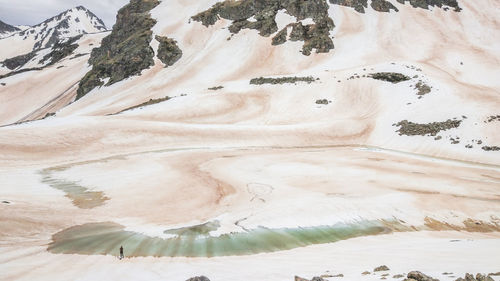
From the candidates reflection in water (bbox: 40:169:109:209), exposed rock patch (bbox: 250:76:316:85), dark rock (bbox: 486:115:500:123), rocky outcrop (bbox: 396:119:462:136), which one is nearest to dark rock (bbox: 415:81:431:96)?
rocky outcrop (bbox: 396:119:462:136)

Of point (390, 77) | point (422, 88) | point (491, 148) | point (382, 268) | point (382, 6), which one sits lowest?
point (382, 268)

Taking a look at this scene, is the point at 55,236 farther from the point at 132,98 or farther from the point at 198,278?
the point at 132,98

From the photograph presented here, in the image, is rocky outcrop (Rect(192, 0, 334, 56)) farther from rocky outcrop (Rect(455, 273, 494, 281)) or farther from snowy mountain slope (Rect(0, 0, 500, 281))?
rocky outcrop (Rect(455, 273, 494, 281))

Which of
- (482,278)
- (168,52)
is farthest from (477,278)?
(168,52)

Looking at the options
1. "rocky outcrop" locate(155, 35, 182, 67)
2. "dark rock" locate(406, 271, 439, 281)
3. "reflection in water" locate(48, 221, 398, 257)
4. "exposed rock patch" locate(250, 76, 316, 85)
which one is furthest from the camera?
"rocky outcrop" locate(155, 35, 182, 67)

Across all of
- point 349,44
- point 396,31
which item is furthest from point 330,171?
point 396,31

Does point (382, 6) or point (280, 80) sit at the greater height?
point (382, 6)

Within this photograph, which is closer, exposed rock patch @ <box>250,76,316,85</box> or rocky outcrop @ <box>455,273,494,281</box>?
rocky outcrop @ <box>455,273,494,281</box>

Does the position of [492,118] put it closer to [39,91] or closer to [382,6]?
[382,6]
